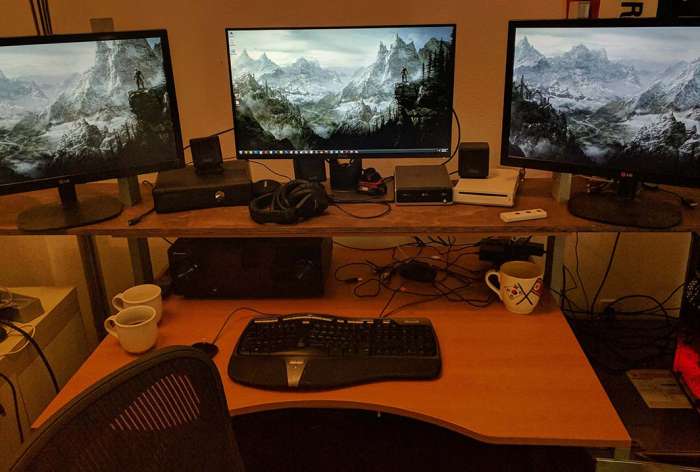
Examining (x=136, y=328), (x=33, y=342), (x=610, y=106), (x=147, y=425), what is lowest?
(x=33, y=342)

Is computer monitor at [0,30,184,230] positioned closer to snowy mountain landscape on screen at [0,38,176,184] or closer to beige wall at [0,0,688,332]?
snowy mountain landscape on screen at [0,38,176,184]

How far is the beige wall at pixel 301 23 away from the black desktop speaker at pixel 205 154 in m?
0.41

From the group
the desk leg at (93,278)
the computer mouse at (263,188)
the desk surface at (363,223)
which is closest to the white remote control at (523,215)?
the desk surface at (363,223)

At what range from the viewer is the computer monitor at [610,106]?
4.53 feet

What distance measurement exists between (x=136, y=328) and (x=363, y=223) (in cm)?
60

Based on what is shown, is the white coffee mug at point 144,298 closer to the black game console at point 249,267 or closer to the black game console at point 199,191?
the black game console at point 249,267

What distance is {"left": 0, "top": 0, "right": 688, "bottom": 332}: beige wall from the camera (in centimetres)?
200

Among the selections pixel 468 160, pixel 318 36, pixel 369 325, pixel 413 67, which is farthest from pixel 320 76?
pixel 369 325

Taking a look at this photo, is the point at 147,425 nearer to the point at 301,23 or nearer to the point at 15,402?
the point at 15,402

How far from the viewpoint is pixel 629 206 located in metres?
1.57

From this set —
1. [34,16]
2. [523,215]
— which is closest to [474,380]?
[523,215]

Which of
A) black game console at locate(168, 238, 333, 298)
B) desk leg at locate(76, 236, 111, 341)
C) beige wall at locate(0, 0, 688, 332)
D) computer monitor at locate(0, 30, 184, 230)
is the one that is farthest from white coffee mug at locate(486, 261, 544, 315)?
desk leg at locate(76, 236, 111, 341)

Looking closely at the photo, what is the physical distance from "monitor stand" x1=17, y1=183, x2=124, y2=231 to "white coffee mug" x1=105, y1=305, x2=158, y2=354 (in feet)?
0.86

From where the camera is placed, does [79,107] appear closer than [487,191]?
Yes
